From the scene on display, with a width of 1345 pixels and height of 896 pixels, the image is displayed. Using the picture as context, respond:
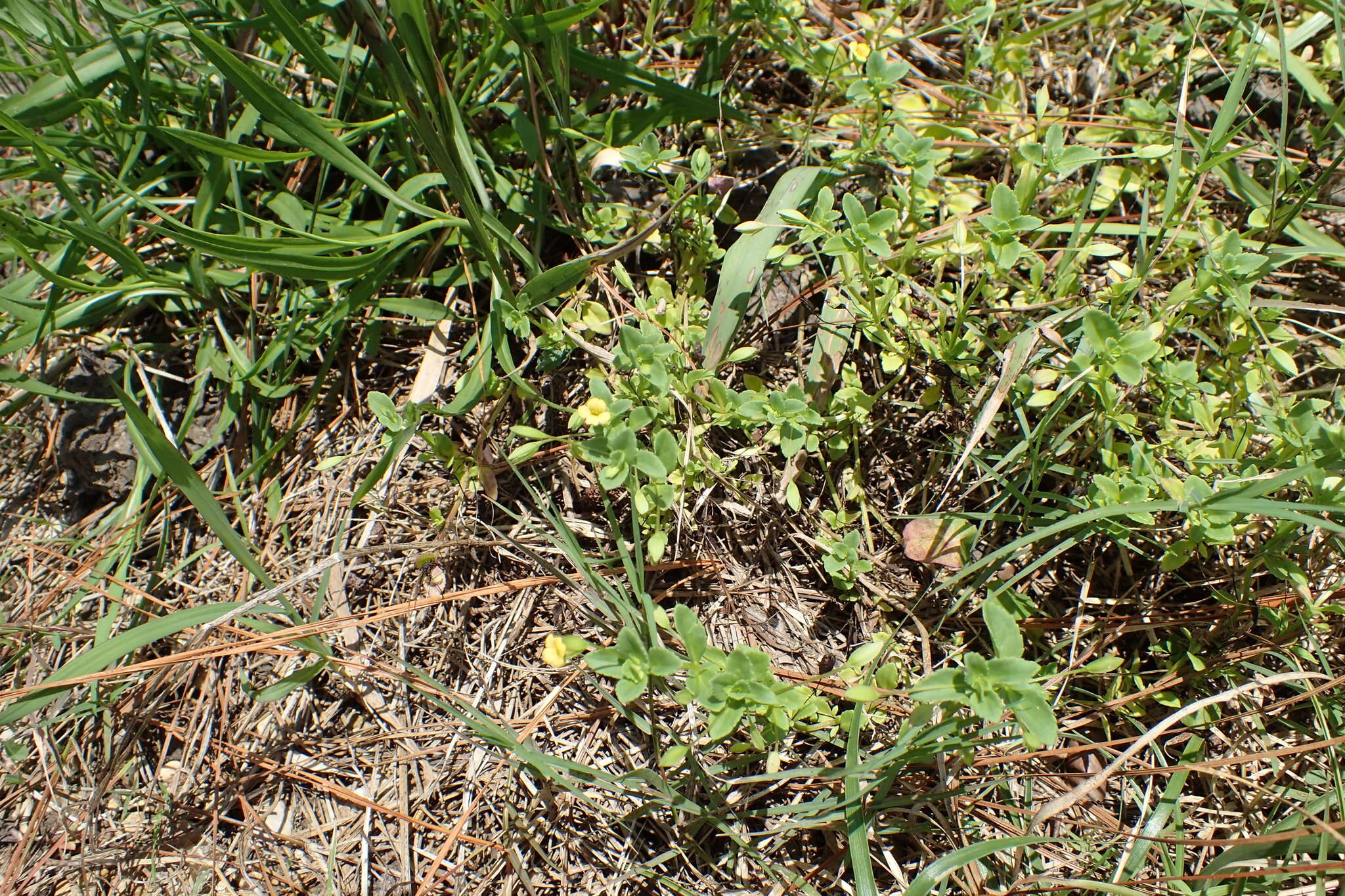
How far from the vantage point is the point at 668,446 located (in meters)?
1.83

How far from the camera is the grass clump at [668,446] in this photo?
1.91m

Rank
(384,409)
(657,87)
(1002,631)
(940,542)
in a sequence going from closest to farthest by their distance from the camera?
(1002,631), (384,409), (940,542), (657,87)

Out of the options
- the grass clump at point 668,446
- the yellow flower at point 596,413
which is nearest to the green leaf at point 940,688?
the grass clump at point 668,446

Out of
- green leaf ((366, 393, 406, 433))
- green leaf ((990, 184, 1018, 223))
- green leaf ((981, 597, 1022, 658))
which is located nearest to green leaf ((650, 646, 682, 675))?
green leaf ((981, 597, 1022, 658))

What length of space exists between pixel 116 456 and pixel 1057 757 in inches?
111

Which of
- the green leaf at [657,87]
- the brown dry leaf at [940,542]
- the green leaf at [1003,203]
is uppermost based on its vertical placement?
the green leaf at [657,87]

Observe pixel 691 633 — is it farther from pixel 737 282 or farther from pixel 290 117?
pixel 290 117

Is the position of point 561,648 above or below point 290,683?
above

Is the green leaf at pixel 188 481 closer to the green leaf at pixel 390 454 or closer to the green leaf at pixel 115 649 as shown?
the green leaf at pixel 115 649

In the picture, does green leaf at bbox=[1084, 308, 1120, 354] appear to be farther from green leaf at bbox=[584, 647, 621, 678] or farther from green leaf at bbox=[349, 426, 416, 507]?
green leaf at bbox=[349, 426, 416, 507]

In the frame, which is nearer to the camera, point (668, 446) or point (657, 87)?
point (668, 446)

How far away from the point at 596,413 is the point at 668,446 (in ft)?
0.69

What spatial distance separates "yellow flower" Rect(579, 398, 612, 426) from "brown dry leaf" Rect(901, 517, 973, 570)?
0.87 meters

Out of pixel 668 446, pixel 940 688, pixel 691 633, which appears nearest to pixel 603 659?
pixel 691 633
